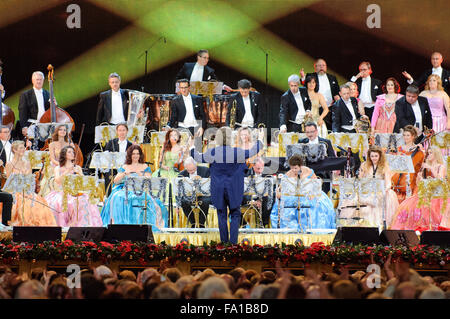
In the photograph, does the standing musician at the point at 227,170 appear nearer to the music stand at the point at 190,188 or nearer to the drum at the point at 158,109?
the music stand at the point at 190,188

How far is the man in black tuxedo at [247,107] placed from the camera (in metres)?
10.1

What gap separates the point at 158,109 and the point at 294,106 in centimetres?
207

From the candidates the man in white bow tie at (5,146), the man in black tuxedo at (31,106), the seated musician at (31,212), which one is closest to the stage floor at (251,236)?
the seated musician at (31,212)

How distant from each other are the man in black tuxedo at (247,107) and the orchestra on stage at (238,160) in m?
0.02

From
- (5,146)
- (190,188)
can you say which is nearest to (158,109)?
(5,146)

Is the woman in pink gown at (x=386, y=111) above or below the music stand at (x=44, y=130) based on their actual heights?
above

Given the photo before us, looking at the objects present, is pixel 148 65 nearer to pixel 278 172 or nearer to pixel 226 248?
pixel 278 172

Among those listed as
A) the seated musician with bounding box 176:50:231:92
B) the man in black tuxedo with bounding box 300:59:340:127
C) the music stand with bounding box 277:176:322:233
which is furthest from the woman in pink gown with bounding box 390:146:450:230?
the seated musician with bounding box 176:50:231:92

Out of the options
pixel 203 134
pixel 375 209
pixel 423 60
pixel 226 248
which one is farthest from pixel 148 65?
pixel 226 248

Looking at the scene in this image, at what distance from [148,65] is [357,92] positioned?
3.81 m

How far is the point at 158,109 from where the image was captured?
10.4 m

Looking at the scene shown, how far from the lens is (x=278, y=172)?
28.7 ft

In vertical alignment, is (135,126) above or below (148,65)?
below

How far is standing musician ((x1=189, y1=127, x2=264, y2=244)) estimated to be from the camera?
659cm
